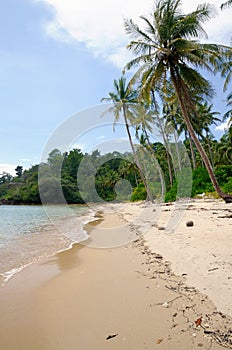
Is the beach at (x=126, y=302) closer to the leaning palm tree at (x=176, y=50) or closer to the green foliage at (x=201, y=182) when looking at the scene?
the leaning palm tree at (x=176, y=50)

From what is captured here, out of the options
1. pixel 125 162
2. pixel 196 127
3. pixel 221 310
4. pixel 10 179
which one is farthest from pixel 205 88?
pixel 10 179

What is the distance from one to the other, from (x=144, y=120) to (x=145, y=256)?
68.8ft

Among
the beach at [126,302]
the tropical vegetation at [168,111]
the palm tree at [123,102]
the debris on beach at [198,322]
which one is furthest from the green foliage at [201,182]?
the debris on beach at [198,322]

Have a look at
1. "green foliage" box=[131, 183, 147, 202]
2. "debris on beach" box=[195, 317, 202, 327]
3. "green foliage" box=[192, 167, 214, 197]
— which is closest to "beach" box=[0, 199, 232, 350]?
"debris on beach" box=[195, 317, 202, 327]

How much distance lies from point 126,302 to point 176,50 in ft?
39.7

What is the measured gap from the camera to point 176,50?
1238 centimetres

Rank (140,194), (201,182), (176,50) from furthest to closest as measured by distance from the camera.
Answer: (140,194) < (201,182) < (176,50)

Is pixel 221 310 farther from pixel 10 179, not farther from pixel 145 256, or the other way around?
pixel 10 179

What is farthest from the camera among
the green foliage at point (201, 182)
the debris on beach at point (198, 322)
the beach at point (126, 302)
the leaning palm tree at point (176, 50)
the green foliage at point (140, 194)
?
the green foliage at point (140, 194)

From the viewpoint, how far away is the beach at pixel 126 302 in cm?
246

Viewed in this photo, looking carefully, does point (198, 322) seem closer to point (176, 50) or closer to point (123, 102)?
point (176, 50)

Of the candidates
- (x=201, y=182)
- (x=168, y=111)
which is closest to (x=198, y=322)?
(x=201, y=182)

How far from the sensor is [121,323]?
2746mm

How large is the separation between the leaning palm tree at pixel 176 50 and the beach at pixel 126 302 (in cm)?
953
